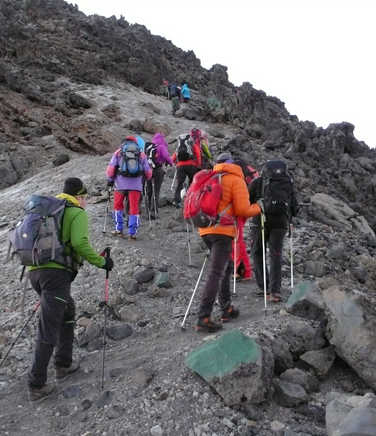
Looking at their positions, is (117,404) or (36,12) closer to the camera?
(117,404)

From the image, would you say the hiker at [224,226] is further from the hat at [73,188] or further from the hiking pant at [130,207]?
the hiking pant at [130,207]

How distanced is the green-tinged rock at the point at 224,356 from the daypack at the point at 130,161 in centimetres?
598

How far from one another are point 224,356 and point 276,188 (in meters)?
3.56

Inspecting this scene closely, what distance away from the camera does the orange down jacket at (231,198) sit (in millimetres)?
6047

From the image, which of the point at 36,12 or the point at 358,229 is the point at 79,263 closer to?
the point at 358,229

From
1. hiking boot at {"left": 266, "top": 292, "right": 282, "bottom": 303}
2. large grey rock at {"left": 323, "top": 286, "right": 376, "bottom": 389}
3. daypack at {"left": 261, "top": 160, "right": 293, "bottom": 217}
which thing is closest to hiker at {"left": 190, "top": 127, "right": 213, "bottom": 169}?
daypack at {"left": 261, "top": 160, "right": 293, "bottom": 217}

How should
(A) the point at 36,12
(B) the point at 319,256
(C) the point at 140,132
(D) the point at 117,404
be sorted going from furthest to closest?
(A) the point at 36,12 < (C) the point at 140,132 < (B) the point at 319,256 < (D) the point at 117,404

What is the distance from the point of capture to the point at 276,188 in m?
7.36

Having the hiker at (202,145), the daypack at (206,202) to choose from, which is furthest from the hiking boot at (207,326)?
the hiker at (202,145)

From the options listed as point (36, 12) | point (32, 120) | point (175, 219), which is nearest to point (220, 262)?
point (175, 219)

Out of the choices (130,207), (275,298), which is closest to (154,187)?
(130,207)

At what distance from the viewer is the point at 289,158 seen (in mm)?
25078

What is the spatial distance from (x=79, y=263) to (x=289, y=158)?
2135 centimetres

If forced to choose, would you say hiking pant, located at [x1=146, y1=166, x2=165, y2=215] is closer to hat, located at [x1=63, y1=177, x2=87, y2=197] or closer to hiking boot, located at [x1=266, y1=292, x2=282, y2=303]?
hiking boot, located at [x1=266, y1=292, x2=282, y2=303]
